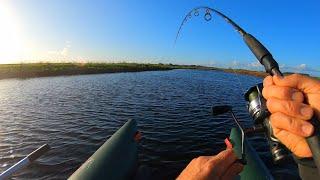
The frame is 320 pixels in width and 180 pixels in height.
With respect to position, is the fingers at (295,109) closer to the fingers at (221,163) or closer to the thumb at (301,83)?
the thumb at (301,83)

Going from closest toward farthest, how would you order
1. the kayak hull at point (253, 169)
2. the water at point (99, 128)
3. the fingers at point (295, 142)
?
the fingers at point (295, 142), the kayak hull at point (253, 169), the water at point (99, 128)

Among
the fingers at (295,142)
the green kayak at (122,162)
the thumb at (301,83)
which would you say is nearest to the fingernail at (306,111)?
the thumb at (301,83)

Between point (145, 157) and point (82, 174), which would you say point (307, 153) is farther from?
point (145, 157)

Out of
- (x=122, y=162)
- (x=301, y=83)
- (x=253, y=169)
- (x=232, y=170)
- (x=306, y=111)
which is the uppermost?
(x=301, y=83)

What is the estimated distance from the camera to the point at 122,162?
26.3ft

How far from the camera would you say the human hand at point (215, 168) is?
2.38 metres

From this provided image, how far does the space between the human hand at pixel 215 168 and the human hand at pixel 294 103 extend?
18.0 inches

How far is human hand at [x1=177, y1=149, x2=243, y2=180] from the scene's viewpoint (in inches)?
93.8

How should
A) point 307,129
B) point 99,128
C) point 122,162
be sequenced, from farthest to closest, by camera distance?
point 99,128 < point 122,162 < point 307,129

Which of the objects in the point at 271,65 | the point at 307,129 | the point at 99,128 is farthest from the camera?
the point at 99,128

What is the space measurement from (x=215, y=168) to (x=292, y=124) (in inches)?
25.3

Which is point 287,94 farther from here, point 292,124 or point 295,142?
point 295,142

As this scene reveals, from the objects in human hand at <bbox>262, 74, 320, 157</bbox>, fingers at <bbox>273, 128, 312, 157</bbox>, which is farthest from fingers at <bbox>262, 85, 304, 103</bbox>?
fingers at <bbox>273, 128, 312, 157</bbox>

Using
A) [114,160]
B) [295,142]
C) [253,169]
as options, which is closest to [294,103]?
[295,142]
